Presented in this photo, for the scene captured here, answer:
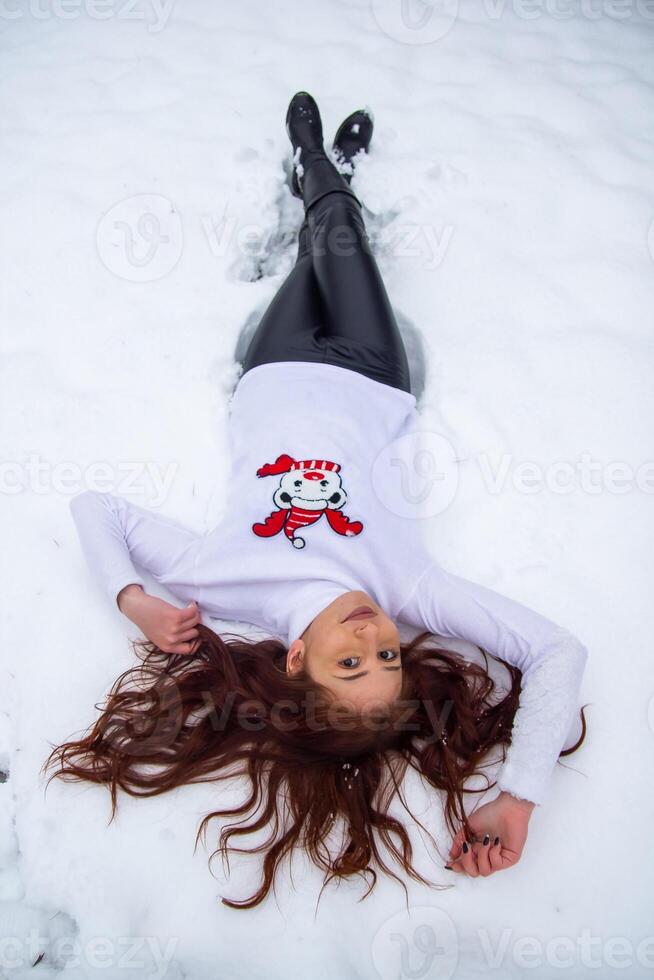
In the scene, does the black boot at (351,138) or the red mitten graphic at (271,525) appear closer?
the red mitten graphic at (271,525)

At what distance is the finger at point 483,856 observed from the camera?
1.42 metres

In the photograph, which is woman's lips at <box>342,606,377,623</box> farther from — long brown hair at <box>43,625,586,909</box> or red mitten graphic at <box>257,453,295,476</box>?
red mitten graphic at <box>257,453,295,476</box>

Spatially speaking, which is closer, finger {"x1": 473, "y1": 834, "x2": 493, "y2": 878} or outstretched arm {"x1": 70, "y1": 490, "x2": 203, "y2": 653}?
finger {"x1": 473, "y1": 834, "x2": 493, "y2": 878}

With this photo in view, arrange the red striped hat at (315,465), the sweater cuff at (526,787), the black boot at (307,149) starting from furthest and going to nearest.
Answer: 1. the black boot at (307,149)
2. the red striped hat at (315,465)
3. the sweater cuff at (526,787)

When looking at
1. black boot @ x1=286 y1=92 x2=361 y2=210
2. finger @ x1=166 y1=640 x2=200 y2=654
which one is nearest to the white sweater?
finger @ x1=166 y1=640 x2=200 y2=654

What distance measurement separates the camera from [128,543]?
5.62 ft

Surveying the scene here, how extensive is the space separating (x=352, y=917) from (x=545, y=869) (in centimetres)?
45

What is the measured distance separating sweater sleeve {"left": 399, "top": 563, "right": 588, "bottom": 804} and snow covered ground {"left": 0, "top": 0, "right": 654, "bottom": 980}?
0.21m

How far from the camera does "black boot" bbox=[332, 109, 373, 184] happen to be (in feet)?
7.95

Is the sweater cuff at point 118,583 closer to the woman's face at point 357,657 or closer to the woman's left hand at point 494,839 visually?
the woman's face at point 357,657

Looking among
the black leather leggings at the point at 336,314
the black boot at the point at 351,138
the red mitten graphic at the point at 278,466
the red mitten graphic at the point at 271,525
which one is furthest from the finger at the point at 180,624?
the black boot at the point at 351,138

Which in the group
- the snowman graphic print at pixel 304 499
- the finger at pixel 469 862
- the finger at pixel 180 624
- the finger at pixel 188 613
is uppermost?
the snowman graphic print at pixel 304 499

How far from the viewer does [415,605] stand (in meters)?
1.62

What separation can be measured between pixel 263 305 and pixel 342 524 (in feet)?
3.10
